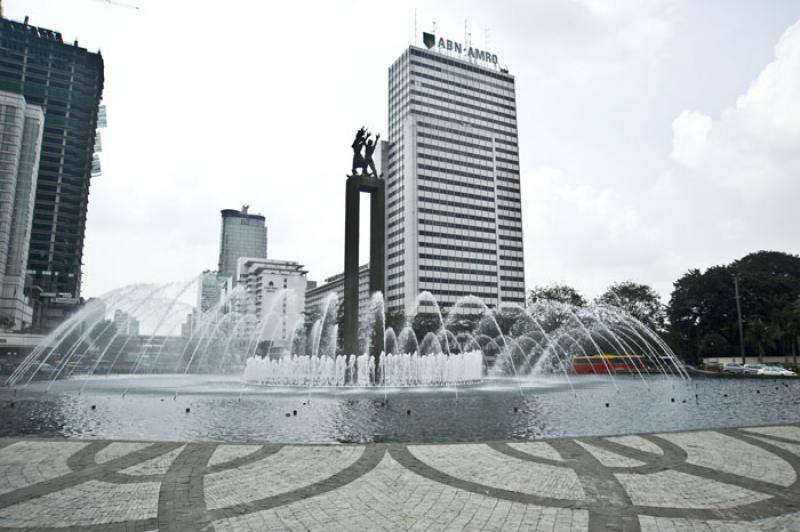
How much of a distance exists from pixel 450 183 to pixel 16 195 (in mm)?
97179

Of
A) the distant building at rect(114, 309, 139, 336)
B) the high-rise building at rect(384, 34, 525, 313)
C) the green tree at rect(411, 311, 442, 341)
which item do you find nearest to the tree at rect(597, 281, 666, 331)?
the green tree at rect(411, 311, 442, 341)

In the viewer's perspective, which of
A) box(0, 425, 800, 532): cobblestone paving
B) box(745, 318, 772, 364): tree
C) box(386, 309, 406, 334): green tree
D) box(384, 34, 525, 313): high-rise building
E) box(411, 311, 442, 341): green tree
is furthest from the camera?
box(384, 34, 525, 313): high-rise building

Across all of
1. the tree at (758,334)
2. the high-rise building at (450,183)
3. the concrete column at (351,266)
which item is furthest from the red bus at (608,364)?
the high-rise building at (450,183)

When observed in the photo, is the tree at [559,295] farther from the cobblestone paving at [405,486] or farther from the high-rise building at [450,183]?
the cobblestone paving at [405,486]

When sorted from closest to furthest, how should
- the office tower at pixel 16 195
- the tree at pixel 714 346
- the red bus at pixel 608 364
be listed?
the red bus at pixel 608 364, the tree at pixel 714 346, the office tower at pixel 16 195

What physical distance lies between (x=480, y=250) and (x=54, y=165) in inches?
4440

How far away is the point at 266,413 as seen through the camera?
20.0 m

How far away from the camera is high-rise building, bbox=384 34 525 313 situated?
125 meters

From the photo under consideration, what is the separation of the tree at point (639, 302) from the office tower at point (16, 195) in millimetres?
102376

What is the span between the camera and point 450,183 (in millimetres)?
131375

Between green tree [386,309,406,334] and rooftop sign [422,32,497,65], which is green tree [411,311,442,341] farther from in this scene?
rooftop sign [422,32,497,65]

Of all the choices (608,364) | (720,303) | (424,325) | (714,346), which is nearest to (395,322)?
(424,325)

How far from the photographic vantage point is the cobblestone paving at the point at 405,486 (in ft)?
26.1

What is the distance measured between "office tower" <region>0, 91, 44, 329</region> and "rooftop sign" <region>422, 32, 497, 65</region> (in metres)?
95.9
